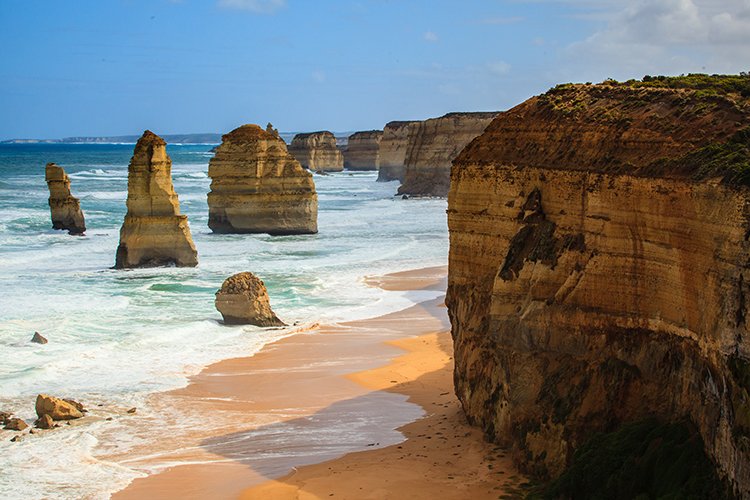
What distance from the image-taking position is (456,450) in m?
15.3

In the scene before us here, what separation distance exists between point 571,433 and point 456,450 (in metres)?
2.62

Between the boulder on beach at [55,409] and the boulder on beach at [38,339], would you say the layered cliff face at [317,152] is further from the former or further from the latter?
the boulder on beach at [55,409]

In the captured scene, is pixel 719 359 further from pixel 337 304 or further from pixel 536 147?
pixel 337 304

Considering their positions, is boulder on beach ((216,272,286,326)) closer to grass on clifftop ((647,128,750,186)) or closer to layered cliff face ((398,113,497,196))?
grass on clifftop ((647,128,750,186))

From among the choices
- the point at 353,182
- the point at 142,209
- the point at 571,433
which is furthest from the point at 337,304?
the point at 353,182

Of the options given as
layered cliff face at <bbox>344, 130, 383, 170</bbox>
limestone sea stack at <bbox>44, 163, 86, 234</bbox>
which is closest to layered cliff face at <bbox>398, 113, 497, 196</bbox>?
limestone sea stack at <bbox>44, 163, 86, 234</bbox>

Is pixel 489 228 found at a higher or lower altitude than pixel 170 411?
higher

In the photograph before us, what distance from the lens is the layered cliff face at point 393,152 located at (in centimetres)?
11331

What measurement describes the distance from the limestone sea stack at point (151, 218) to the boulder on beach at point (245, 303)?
1114cm

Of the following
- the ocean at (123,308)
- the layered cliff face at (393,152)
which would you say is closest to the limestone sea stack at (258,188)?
the ocean at (123,308)

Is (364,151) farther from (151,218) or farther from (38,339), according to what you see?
(38,339)

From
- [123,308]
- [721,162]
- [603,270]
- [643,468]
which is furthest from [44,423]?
[721,162]

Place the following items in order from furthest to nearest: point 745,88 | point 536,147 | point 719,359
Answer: point 536,147 → point 745,88 → point 719,359

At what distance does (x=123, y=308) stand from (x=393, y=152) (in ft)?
282
